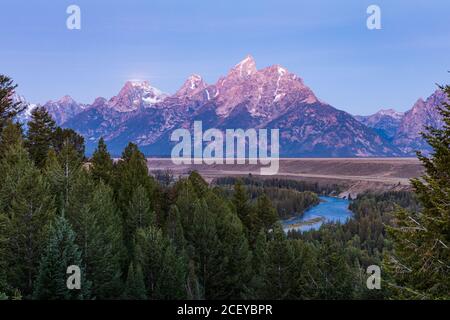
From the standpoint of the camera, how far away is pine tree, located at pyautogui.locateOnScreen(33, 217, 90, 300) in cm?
2569

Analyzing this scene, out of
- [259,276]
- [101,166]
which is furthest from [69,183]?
[259,276]

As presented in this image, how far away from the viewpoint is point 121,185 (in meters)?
57.8

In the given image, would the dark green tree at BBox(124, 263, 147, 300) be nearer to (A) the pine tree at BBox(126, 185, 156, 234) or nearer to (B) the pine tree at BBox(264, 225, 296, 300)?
(B) the pine tree at BBox(264, 225, 296, 300)

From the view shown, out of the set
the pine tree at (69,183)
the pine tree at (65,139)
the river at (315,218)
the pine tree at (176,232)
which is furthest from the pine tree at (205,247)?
the river at (315,218)

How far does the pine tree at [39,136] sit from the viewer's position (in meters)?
60.7

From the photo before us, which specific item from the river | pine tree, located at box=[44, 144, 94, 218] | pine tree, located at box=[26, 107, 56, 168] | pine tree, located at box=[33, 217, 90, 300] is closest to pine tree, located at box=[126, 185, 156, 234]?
pine tree, located at box=[44, 144, 94, 218]

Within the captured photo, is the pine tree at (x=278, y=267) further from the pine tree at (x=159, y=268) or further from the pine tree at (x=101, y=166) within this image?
the pine tree at (x=101, y=166)

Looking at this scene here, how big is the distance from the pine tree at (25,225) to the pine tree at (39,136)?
2876 cm

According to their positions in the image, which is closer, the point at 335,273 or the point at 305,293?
the point at 335,273

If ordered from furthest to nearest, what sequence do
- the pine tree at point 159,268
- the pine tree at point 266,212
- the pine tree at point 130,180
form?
the pine tree at point 266,212 → the pine tree at point 130,180 → the pine tree at point 159,268

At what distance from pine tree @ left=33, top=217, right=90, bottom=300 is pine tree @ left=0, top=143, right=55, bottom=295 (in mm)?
3345
